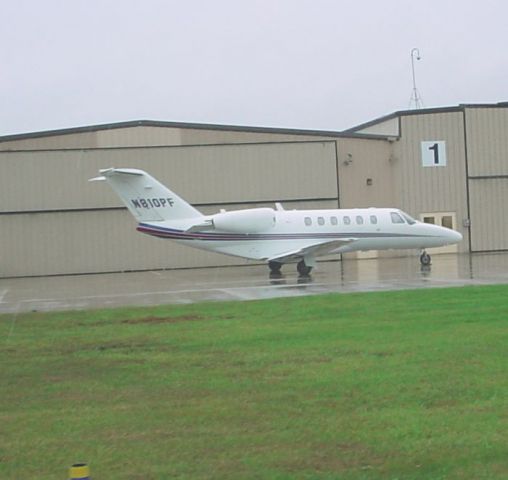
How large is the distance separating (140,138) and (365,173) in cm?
1128

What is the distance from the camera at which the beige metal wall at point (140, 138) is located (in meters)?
45.0

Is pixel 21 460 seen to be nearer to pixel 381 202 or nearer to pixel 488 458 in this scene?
pixel 488 458

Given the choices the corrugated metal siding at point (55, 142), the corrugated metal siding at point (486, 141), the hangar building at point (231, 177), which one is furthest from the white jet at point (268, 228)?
the corrugated metal siding at point (486, 141)

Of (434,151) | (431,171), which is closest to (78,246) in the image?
(431,171)

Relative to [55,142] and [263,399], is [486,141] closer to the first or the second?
[55,142]

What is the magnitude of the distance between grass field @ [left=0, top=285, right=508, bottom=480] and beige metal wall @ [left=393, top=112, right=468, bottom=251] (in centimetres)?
3167

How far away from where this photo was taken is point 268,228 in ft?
109

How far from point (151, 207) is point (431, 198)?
64.3 feet

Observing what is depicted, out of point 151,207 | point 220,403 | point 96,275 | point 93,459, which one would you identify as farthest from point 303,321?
point 96,275

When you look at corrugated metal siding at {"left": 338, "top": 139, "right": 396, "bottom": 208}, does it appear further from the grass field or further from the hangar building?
the grass field

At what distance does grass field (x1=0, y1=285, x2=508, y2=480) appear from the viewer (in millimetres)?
7023

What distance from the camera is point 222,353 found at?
12461mm

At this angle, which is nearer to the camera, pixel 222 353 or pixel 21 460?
pixel 21 460

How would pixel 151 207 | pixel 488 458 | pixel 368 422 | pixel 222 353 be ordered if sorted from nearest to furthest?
pixel 488 458 < pixel 368 422 < pixel 222 353 < pixel 151 207
